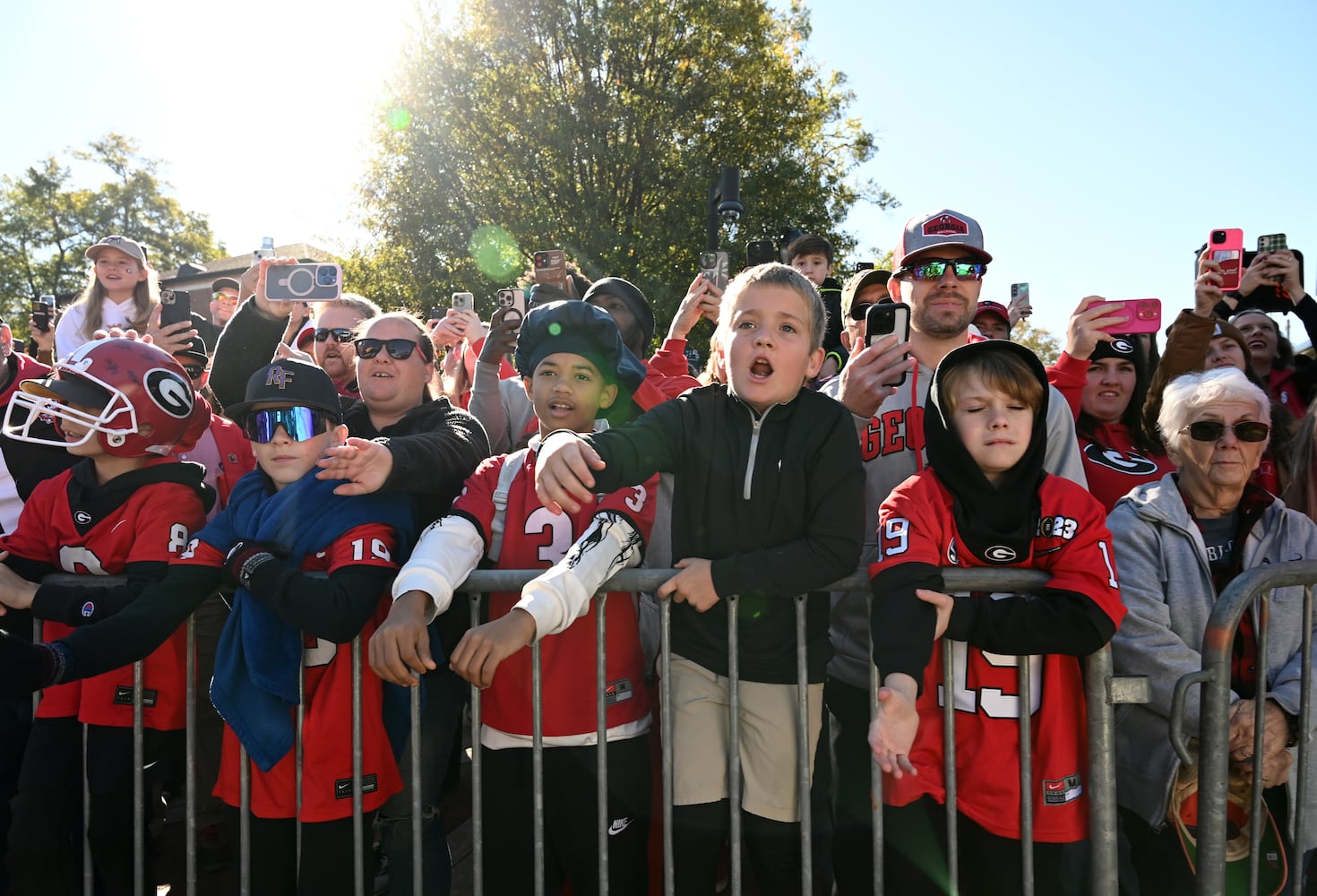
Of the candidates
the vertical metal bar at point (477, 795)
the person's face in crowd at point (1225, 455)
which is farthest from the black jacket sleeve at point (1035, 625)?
the vertical metal bar at point (477, 795)

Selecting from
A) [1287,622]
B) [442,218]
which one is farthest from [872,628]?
[442,218]

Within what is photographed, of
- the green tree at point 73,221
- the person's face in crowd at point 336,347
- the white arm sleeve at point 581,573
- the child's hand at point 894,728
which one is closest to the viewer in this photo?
the child's hand at point 894,728

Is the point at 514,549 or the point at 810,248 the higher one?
the point at 810,248

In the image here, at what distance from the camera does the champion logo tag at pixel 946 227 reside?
3.08 m

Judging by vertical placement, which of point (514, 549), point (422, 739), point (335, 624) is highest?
point (514, 549)

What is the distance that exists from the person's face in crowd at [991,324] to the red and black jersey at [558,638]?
3.13 metres

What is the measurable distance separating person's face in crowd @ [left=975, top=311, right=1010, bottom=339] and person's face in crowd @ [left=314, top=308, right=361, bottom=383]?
12.2ft

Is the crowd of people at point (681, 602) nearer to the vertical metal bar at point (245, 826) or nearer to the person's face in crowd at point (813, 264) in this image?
A: the vertical metal bar at point (245, 826)

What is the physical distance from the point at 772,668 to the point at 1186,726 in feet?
4.56

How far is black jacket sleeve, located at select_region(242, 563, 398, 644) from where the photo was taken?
2424 millimetres

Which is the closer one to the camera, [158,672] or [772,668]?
[772,668]

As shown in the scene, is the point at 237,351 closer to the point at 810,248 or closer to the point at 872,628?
the point at 872,628

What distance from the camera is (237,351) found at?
3857 mm

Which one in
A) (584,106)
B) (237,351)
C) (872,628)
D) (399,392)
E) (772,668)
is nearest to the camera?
(872,628)
